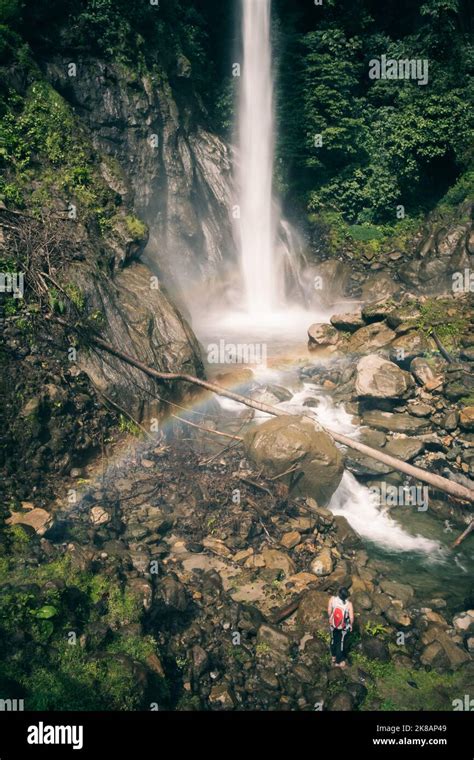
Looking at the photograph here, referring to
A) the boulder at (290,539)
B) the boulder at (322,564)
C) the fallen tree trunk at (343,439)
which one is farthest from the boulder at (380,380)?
the boulder at (322,564)

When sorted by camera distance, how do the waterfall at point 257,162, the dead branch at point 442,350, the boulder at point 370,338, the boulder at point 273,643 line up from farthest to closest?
1. the waterfall at point 257,162
2. the boulder at point 370,338
3. the dead branch at point 442,350
4. the boulder at point 273,643

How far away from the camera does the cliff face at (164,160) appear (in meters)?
17.5

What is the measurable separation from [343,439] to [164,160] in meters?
15.2

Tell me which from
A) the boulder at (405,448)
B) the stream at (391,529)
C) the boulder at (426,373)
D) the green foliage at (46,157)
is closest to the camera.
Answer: the stream at (391,529)

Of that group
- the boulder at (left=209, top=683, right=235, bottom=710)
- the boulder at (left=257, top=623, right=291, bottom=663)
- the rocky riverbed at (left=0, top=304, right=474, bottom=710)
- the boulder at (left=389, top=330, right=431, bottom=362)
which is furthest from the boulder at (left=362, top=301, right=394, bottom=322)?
the boulder at (left=209, top=683, right=235, bottom=710)

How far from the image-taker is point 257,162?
25609 mm

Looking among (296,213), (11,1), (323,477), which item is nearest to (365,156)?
(296,213)

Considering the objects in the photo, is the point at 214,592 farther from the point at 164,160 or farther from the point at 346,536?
the point at 164,160

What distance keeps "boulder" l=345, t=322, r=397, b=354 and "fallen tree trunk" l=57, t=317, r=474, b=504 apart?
6367mm

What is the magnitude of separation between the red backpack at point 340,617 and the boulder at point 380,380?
7.83m

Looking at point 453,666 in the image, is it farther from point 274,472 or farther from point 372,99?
point 372,99

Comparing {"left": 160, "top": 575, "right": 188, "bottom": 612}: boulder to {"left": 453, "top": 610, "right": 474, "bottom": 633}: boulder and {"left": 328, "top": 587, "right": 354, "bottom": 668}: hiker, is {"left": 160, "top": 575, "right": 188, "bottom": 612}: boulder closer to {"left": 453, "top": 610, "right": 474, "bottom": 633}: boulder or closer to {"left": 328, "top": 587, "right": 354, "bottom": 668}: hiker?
{"left": 328, "top": 587, "right": 354, "bottom": 668}: hiker

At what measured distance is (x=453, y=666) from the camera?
23.0 ft

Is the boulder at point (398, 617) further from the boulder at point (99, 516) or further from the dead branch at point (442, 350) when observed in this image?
the dead branch at point (442, 350)
